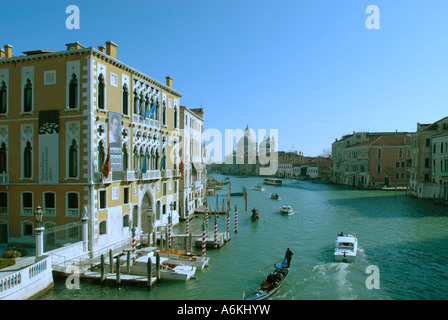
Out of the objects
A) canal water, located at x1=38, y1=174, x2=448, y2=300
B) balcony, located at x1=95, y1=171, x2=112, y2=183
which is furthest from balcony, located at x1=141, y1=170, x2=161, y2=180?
canal water, located at x1=38, y1=174, x2=448, y2=300

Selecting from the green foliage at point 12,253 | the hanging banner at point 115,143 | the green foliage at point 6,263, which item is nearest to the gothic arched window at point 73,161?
the hanging banner at point 115,143

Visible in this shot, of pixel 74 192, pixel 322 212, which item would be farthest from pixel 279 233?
pixel 74 192

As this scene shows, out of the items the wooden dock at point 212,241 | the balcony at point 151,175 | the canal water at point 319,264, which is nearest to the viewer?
the canal water at point 319,264

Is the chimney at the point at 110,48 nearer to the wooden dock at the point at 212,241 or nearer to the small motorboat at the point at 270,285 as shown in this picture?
the wooden dock at the point at 212,241

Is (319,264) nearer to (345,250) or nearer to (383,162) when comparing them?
(345,250)

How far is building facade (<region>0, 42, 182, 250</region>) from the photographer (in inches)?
651

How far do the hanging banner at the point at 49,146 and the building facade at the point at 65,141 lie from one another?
5cm

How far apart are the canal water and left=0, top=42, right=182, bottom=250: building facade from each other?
4.36m

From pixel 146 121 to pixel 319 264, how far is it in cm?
1307

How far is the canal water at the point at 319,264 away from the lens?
45.7 feet

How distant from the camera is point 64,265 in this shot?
14.5 metres

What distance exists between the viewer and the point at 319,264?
17844mm
